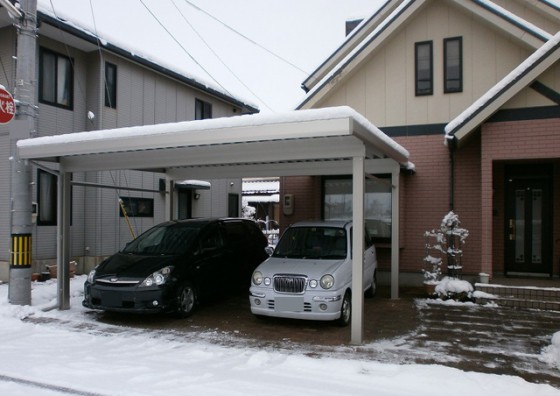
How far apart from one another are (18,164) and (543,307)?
1002 centimetres

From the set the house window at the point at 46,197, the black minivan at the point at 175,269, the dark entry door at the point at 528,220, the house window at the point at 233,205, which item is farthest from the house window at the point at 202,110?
the dark entry door at the point at 528,220

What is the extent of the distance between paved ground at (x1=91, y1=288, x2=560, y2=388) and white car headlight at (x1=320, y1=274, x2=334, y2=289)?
72 cm

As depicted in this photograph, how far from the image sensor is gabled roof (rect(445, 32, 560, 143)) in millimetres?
8359

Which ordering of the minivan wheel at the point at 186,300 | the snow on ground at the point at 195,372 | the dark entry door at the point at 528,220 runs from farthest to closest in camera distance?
the dark entry door at the point at 528,220 → the minivan wheel at the point at 186,300 → the snow on ground at the point at 195,372

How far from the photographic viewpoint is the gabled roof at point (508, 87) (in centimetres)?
836

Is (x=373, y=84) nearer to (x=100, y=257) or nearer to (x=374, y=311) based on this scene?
(x=374, y=311)

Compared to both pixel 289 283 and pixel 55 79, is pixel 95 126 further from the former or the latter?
pixel 289 283

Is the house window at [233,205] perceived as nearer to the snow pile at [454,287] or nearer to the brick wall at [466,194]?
the brick wall at [466,194]

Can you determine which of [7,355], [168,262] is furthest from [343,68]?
[7,355]

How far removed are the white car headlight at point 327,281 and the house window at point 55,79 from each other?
899 cm

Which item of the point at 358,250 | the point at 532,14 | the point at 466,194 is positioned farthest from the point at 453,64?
the point at 358,250

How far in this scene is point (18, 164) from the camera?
8164 mm

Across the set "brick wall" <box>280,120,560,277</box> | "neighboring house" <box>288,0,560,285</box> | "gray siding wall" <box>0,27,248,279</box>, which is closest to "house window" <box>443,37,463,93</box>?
"neighboring house" <box>288,0,560,285</box>

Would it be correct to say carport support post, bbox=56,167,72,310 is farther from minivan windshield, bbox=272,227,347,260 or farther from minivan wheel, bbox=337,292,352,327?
minivan wheel, bbox=337,292,352,327
